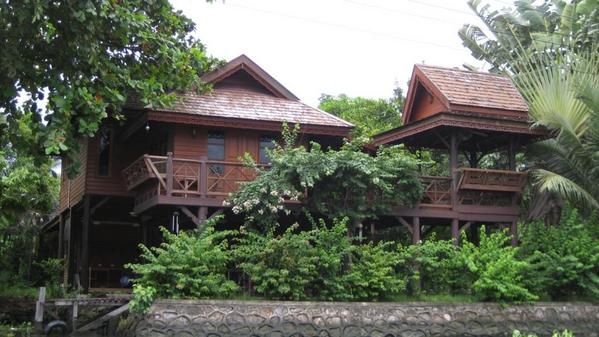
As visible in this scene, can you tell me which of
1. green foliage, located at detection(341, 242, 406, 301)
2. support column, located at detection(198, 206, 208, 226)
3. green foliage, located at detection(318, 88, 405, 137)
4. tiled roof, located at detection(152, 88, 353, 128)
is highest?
green foliage, located at detection(318, 88, 405, 137)

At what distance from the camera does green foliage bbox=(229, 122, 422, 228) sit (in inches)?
725

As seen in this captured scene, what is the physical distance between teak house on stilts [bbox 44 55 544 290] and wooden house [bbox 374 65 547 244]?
33 mm

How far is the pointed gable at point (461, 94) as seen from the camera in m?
21.7

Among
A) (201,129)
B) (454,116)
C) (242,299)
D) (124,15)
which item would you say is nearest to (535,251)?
(454,116)

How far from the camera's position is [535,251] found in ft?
63.7

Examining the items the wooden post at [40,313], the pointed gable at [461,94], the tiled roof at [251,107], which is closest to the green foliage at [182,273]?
the wooden post at [40,313]

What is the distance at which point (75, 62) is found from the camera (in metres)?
12.9

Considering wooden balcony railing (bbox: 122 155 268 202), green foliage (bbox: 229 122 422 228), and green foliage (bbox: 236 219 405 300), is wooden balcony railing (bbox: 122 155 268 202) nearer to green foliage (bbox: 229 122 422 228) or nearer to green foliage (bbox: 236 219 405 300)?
green foliage (bbox: 229 122 422 228)

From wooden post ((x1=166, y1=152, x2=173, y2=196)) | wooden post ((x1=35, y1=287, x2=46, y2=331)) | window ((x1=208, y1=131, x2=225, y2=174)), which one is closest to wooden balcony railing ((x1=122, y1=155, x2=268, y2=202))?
wooden post ((x1=166, y1=152, x2=173, y2=196))

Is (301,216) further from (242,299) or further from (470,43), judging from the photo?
(470,43)

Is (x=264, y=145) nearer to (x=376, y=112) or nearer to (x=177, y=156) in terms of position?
(x=177, y=156)

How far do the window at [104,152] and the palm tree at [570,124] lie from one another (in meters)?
13.1

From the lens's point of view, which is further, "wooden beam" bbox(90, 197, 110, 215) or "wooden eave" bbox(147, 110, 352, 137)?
"wooden beam" bbox(90, 197, 110, 215)

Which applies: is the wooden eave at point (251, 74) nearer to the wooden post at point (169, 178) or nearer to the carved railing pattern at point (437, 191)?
the wooden post at point (169, 178)
